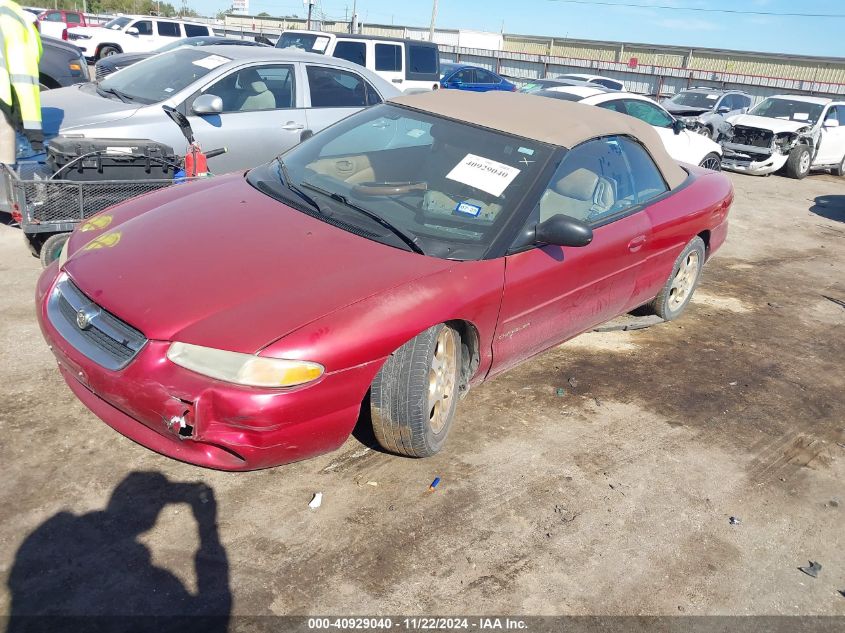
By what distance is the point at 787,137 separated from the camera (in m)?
13.5

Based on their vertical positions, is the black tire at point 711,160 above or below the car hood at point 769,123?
below

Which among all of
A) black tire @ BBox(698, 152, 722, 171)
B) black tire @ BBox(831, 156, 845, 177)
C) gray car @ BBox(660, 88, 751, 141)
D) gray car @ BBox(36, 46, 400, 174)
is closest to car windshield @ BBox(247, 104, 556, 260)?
gray car @ BBox(36, 46, 400, 174)

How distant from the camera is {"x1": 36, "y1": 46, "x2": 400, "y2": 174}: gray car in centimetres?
623

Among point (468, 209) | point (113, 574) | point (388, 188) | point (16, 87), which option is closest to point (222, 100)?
point (16, 87)

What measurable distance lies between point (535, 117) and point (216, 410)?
103 inches

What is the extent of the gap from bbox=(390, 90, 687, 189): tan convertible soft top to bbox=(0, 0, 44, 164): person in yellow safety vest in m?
3.01

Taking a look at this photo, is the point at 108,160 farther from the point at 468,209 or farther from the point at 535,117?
the point at 535,117

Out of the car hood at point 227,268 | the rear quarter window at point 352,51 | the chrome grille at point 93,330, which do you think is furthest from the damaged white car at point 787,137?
the chrome grille at point 93,330

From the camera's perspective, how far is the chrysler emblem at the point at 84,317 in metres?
3.06

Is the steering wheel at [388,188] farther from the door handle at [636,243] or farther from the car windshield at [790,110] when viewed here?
the car windshield at [790,110]

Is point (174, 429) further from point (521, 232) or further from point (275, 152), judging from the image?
point (275, 152)

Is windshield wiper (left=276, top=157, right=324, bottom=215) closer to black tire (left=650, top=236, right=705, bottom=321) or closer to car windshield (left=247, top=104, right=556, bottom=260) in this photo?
car windshield (left=247, top=104, right=556, bottom=260)

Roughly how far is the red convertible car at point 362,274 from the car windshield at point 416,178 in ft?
0.04

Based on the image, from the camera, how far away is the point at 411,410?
320cm
